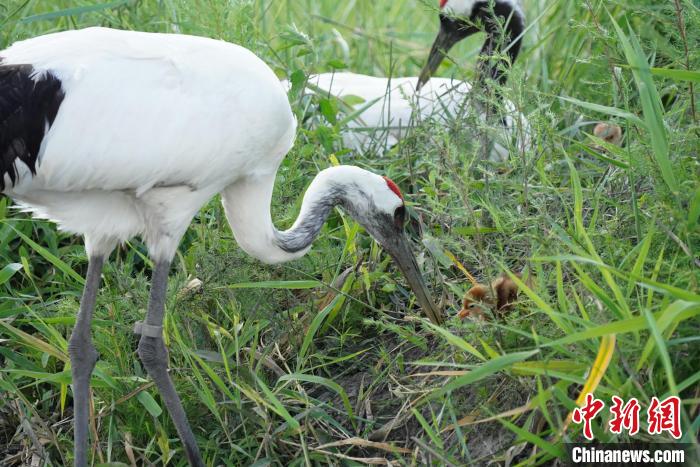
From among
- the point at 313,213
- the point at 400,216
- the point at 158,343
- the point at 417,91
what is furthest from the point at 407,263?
the point at 417,91

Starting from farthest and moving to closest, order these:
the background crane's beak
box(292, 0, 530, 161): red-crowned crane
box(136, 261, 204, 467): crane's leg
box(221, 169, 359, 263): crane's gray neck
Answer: the background crane's beak, box(292, 0, 530, 161): red-crowned crane, box(221, 169, 359, 263): crane's gray neck, box(136, 261, 204, 467): crane's leg

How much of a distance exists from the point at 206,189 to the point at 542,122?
1229 millimetres

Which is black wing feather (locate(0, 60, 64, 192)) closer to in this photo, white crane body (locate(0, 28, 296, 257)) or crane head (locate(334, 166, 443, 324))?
white crane body (locate(0, 28, 296, 257))

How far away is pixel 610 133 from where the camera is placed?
187 inches

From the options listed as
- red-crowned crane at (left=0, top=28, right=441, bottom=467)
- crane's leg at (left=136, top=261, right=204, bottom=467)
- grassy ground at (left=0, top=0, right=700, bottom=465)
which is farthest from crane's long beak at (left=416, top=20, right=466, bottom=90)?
crane's leg at (left=136, top=261, right=204, bottom=467)

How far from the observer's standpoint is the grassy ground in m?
3.00

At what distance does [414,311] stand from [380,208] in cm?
45

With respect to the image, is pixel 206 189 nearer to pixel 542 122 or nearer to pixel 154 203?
pixel 154 203

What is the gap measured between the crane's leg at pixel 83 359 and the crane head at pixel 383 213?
3.30 feet

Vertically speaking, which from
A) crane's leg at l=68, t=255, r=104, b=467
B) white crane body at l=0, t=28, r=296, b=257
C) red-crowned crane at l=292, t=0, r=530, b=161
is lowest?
crane's leg at l=68, t=255, r=104, b=467

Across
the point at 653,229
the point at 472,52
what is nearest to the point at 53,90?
the point at 653,229

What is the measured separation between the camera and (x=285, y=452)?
366 centimetres

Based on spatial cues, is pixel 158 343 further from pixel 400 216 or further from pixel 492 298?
pixel 492 298

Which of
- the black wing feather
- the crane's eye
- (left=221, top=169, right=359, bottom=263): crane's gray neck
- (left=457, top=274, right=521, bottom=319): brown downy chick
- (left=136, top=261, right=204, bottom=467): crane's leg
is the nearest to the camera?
the black wing feather
